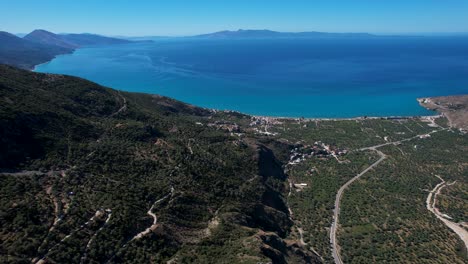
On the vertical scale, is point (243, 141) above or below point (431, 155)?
above

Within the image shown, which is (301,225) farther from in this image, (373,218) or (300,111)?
(300,111)

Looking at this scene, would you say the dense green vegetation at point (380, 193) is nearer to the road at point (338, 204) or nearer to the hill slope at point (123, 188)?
the road at point (338, 204)

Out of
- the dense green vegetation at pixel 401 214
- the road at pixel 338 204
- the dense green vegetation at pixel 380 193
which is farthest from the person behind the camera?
the dense green vegetation at pixel 380 193

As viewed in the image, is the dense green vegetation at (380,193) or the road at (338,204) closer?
the road at (338,204)

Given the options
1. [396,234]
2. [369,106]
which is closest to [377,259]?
[396,234]

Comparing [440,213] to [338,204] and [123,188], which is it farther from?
[123,188]

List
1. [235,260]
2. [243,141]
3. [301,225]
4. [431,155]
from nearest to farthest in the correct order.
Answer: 1. [235,260]
2. [301,225]
3. [243,141]
4. [431,155]

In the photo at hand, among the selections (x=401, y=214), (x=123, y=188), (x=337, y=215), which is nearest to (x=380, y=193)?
(x=401, y=214)

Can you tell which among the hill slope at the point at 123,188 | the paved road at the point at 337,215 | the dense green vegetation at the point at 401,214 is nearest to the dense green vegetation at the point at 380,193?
the dense green vegetation at the point at 401,214
